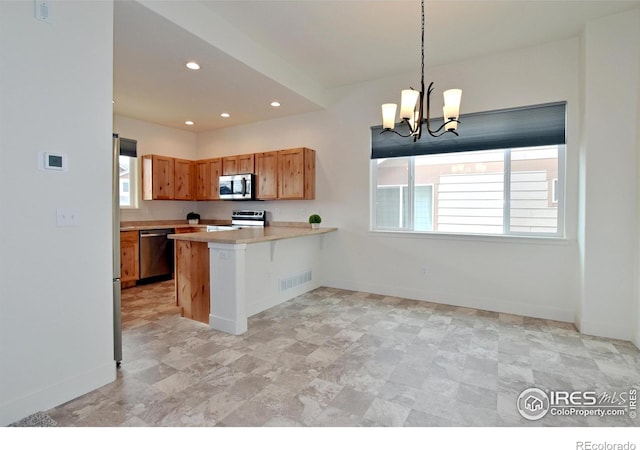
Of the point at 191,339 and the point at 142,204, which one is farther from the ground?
the point at 142,204

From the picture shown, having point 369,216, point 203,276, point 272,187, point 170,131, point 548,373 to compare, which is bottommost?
point 548,373

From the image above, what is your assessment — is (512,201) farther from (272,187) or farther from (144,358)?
(144,358)

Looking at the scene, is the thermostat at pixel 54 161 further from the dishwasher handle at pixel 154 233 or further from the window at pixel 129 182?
the window at pixel 129 182

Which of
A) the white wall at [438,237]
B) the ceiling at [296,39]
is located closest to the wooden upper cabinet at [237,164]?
the white wall at [438,237]

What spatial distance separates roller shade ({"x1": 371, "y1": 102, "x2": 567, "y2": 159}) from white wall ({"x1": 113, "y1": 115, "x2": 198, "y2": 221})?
166 inches

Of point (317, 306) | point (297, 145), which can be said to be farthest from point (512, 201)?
point (297, 145)

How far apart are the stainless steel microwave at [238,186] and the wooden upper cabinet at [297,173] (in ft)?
1.88

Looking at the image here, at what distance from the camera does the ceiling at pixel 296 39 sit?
286 cm

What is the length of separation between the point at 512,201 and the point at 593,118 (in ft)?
3.62

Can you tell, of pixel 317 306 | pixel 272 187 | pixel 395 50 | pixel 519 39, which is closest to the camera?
pixel 519 39

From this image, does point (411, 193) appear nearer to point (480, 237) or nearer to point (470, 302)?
point (480, 237)

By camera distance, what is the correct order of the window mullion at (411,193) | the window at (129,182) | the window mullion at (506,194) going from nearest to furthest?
the window mullion at (506,194), the window mullion at (411,193), the window at (129,182)

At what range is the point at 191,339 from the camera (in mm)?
3074
